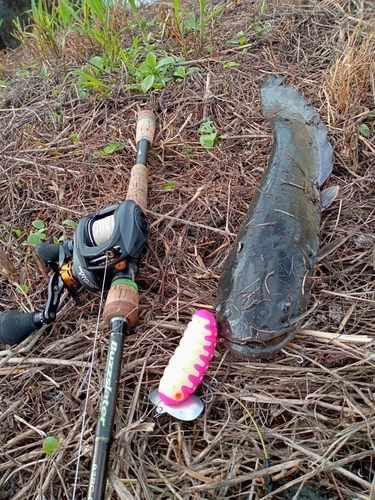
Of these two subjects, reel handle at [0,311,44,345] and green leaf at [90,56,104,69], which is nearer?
reel handle at [0,311,44,345]

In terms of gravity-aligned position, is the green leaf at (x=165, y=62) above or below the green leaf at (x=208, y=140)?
above

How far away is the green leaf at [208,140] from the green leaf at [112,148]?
1.91 feet

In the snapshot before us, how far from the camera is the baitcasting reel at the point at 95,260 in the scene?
192 centimetres

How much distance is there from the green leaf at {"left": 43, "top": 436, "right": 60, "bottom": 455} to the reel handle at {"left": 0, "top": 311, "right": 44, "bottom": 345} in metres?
0.54

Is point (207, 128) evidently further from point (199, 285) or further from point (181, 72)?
point (199, 285)

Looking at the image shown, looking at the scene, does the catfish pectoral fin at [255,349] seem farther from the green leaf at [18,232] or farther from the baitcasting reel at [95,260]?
the green leaf at [18,232]

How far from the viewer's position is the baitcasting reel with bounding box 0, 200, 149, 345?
6.31 ft

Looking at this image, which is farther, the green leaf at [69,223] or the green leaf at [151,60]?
the green leaf at [151,60]

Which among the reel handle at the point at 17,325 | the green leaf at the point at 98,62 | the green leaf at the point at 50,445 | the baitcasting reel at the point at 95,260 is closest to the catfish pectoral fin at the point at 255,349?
the baitcasting reel at the point at 95,260

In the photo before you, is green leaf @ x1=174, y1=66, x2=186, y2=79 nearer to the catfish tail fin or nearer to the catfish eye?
the catfish tail fin

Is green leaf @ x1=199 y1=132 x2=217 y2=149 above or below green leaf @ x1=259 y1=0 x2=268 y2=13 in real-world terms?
below

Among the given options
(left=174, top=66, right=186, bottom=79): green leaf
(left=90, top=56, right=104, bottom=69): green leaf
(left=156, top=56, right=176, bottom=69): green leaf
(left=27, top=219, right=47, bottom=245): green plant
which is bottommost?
(left=27, top=219, right=47, bottom=245): green plant

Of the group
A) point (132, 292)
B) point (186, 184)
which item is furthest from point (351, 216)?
point (132, 292)

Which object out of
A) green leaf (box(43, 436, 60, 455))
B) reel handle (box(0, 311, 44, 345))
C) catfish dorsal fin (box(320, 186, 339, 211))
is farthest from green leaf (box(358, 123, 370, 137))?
green leaf (box(43, 436, 60, 455))
